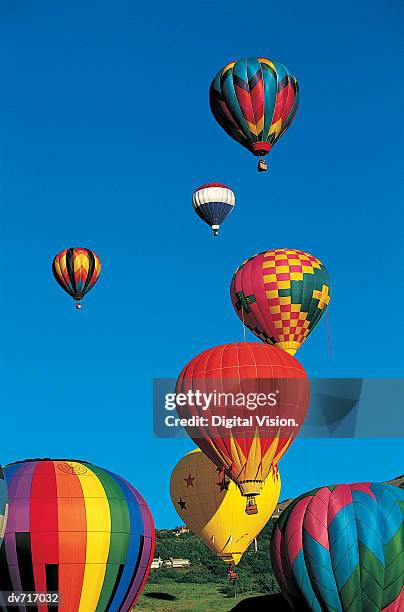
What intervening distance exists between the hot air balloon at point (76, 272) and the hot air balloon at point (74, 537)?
13212mm

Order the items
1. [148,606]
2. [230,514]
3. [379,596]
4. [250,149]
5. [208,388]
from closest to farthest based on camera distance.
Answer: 1. [379,596]
2. [208,388]
3. [250,149]
4. [230,514]
5. [148,606]

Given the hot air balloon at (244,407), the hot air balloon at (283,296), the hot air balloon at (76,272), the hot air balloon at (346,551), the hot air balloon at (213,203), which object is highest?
the hot air balloon at (213,203)

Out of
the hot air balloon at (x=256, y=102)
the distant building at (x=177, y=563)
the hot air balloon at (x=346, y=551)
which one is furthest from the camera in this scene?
the distant building at (x=177, y=563)

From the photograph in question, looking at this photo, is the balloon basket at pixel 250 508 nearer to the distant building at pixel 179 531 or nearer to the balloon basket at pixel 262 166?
the balloon basket at pixel 262 166

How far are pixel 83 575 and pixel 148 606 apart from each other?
12.2 meters

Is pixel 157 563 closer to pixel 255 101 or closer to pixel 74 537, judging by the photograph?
pixel 255 101

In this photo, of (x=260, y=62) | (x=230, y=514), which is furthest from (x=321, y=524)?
(x=260, y=62)

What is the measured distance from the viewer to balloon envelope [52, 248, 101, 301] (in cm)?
3728

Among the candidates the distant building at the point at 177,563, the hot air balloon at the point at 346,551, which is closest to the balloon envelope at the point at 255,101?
the hot air balloon at the point at 346,551

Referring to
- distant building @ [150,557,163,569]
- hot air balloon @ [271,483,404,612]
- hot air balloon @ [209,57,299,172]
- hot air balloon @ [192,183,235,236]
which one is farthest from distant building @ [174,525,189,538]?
hot air balloon @ [271,483,404,612]

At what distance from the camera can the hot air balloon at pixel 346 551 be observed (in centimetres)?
2230

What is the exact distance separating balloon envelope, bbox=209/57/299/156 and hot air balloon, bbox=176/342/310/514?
561 cm

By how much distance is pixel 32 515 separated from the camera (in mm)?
23109

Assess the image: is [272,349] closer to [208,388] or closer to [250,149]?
[208,388]
